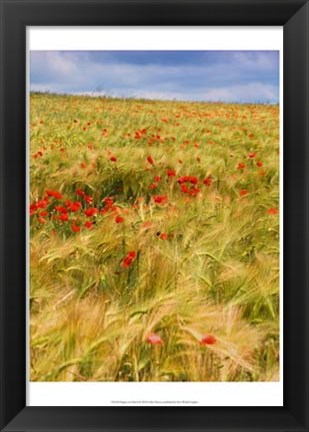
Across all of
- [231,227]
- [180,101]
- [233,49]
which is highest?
[233,49]

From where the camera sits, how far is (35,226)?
225cm

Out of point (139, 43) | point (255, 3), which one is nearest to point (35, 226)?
point (139, 43)

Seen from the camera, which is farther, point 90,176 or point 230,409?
point 90,176

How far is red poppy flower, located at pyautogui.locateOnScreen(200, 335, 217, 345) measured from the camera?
218 cm

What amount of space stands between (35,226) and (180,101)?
59cm

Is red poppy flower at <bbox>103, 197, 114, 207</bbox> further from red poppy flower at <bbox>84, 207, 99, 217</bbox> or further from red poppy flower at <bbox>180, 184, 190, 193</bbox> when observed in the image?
red poppy flower at <bbox>180, 184, 190, 193</bbox>

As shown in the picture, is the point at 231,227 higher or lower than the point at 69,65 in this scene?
lower

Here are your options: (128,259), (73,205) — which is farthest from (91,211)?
(128,259)

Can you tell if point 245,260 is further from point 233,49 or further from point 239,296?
point 233,49

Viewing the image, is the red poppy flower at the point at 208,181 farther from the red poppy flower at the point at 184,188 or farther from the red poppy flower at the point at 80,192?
the red poppy flower at the point at 80,192

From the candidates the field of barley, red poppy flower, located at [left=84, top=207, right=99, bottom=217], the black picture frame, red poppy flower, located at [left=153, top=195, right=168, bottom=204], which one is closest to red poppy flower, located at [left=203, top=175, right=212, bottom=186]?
the field of barley
